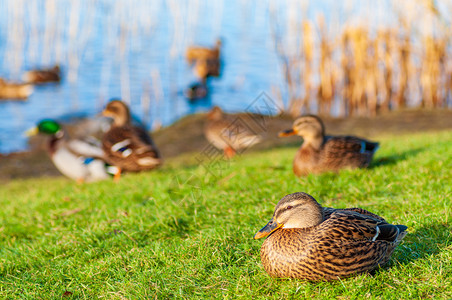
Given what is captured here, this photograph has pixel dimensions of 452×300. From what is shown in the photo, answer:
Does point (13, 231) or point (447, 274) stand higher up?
point (447, 274)

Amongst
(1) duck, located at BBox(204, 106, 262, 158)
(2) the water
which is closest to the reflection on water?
(2) the water

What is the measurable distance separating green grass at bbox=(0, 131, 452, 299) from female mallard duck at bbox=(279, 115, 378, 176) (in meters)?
0.14

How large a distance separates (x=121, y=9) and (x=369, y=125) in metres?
10.3

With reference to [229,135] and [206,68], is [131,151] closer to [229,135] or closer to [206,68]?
[229,135]

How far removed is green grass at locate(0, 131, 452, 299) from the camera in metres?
2.98

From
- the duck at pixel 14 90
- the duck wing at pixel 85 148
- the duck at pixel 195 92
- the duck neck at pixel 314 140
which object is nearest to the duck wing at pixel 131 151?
the duck wing at pixel 85 148

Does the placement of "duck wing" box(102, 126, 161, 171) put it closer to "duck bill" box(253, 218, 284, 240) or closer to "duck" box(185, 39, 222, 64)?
"duck bill" box(253, 218, 284, 240)

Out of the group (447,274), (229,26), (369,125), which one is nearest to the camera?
(447,274)

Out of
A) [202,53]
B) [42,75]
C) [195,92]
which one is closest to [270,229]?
[195,92]

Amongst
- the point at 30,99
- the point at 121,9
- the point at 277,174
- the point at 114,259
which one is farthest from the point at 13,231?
the point at 30,99

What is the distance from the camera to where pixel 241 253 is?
346 cm

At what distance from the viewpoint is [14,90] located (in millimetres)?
21828

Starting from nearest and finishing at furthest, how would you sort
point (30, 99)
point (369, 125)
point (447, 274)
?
point (447, 274) < point (369, 125) < point (30, 99)

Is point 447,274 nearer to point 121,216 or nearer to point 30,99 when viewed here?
point 121,216
